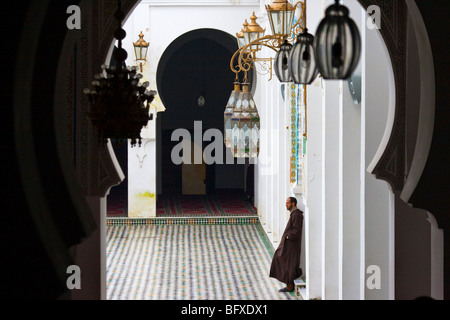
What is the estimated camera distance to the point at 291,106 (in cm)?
957

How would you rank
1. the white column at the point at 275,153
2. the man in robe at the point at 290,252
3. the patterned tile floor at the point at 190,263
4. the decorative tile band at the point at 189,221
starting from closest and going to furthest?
the man in robe at the point at 290,252, the patterned tile floor at the point at 190,263, the white column at the point at 275,153, the decorative tile band at the point at 189,221

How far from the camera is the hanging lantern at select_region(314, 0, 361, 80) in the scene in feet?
10.4

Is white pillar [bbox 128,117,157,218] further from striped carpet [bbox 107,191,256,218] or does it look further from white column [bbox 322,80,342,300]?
white column [bbox 322,80,342,300]

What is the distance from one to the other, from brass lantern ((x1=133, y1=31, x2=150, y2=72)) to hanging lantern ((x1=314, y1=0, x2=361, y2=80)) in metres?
9.96

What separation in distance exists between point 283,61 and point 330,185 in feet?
8.68

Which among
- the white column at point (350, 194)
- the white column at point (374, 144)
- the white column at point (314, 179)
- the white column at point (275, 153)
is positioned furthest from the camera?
the white column at point (275, 153)

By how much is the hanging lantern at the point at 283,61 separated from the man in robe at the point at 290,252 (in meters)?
3.73

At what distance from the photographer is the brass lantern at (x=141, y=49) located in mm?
13086

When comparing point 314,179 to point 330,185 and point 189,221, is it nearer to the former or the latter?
point 330,185

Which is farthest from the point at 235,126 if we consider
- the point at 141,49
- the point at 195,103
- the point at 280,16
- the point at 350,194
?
the point at 195,103

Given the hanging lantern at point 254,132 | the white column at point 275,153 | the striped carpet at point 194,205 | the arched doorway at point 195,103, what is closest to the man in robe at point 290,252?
the hanging lantern at point 254,132

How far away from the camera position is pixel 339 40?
10.4ft

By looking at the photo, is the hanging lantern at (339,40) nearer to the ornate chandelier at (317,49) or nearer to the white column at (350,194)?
the ornate chandelier at (317,49)

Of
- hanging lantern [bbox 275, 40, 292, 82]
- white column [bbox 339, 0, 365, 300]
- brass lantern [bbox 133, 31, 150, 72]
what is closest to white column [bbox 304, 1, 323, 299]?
white column [bbox 339, 0, 365, 300]
